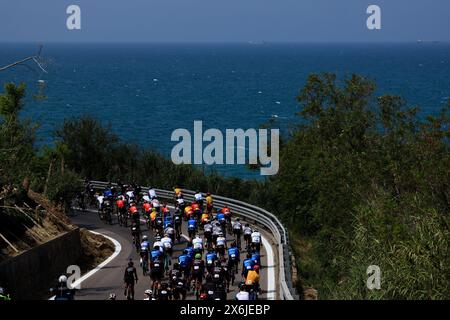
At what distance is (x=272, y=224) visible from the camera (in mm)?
27156

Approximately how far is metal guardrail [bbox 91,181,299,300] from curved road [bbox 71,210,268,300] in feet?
2.65

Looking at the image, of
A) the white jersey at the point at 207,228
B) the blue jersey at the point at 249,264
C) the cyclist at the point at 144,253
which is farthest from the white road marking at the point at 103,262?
the blue jersey at the point at 249,264

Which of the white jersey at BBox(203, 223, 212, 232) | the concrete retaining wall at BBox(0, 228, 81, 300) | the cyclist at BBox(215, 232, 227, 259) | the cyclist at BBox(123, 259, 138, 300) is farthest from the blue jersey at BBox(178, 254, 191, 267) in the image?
the white jersey at BBox(203, 223, 212, 232)

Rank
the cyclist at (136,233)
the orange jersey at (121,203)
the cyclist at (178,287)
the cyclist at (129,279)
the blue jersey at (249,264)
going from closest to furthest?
the cyclist at (178,287) < the cyclist at (129,279) < the blue jersey at (249,264) < the cyclist at (136,233) < the orange jersey at (121,203)

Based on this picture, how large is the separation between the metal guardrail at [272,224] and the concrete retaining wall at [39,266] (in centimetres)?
626

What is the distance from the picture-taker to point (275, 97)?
469ft

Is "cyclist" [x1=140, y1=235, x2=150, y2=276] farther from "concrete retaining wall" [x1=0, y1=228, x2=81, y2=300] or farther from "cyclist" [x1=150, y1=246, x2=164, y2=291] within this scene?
"concrete retaining wall" [x1=0, y1=228, x2=81, y2=300]

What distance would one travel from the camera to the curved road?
2033 centimetres

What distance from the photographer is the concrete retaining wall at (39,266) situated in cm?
1906

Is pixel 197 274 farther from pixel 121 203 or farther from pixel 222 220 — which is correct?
pixel 121 203

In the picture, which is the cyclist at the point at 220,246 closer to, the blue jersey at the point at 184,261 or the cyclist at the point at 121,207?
the blue jersey at the point at 184,261

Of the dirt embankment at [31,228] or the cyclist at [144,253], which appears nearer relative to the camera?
the dirt embankment at [31,228]

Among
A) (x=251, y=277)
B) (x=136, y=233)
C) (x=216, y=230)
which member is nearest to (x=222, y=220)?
(x=216, y=230)
